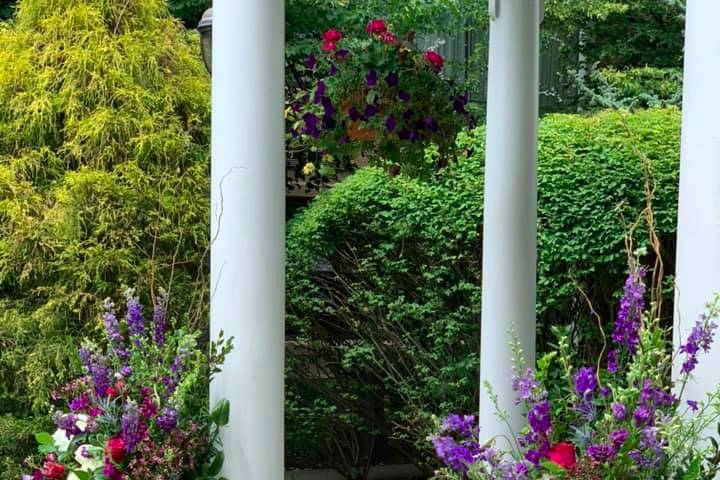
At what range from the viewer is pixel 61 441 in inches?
90.5

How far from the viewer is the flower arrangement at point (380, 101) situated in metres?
3.15

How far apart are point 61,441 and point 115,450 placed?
→ 0.29m

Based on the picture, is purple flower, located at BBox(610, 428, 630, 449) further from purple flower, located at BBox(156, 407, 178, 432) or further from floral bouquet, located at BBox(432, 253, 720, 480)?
→ purple flower, located at BBox(156, 407, 178, 432)

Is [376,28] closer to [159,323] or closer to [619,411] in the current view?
[159,323]

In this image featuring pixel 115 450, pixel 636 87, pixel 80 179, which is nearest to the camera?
pixel 115 450

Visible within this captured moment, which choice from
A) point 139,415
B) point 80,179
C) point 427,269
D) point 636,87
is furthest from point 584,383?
point 636,87

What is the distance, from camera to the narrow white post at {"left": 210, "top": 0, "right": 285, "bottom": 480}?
2.22m

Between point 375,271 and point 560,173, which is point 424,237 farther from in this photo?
point 560,173

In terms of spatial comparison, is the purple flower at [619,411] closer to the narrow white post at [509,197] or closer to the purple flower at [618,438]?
the purple flower at [618,438]

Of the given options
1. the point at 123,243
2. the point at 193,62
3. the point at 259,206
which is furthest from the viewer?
the point at 193,62

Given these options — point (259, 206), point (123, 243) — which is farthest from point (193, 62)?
point (259, 206)

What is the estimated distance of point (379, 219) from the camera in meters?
6.16

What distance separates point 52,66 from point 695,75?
3.75 meters

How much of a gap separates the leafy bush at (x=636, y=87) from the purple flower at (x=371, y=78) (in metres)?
5.60
